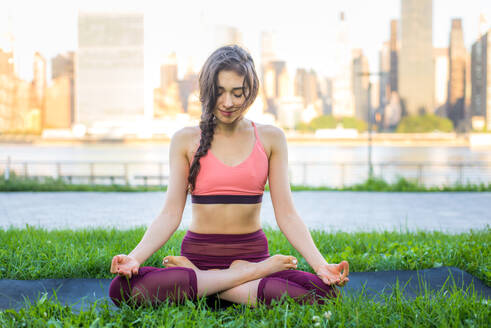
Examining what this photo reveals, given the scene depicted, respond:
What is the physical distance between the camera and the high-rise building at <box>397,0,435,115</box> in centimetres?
11894

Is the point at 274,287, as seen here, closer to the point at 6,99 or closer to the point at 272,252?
the point at 272,252

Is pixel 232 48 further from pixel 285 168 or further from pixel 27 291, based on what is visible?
pixel 27 291

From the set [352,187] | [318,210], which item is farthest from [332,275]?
[352,187]

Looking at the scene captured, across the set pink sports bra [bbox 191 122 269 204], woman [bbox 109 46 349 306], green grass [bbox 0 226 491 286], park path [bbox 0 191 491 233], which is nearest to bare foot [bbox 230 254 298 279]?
woman [bbox 109 46 349 306]

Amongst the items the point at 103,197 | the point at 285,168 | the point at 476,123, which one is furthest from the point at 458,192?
the point at 476,123

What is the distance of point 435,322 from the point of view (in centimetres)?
215

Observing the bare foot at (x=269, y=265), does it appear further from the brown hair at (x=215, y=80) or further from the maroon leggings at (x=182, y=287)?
the brown hair at (x=215, y=80)

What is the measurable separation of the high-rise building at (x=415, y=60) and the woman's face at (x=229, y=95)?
4880 inches

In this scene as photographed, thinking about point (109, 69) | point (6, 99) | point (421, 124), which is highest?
point (109, 69)

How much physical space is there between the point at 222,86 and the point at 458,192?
1059 cm

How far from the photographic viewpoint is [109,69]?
13638 centimetres

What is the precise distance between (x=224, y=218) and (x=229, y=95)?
23.2 inches

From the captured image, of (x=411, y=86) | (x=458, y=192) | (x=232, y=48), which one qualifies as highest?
(x=411, y=86)

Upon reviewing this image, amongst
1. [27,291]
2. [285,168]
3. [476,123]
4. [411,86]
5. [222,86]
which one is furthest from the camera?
[476,123]
